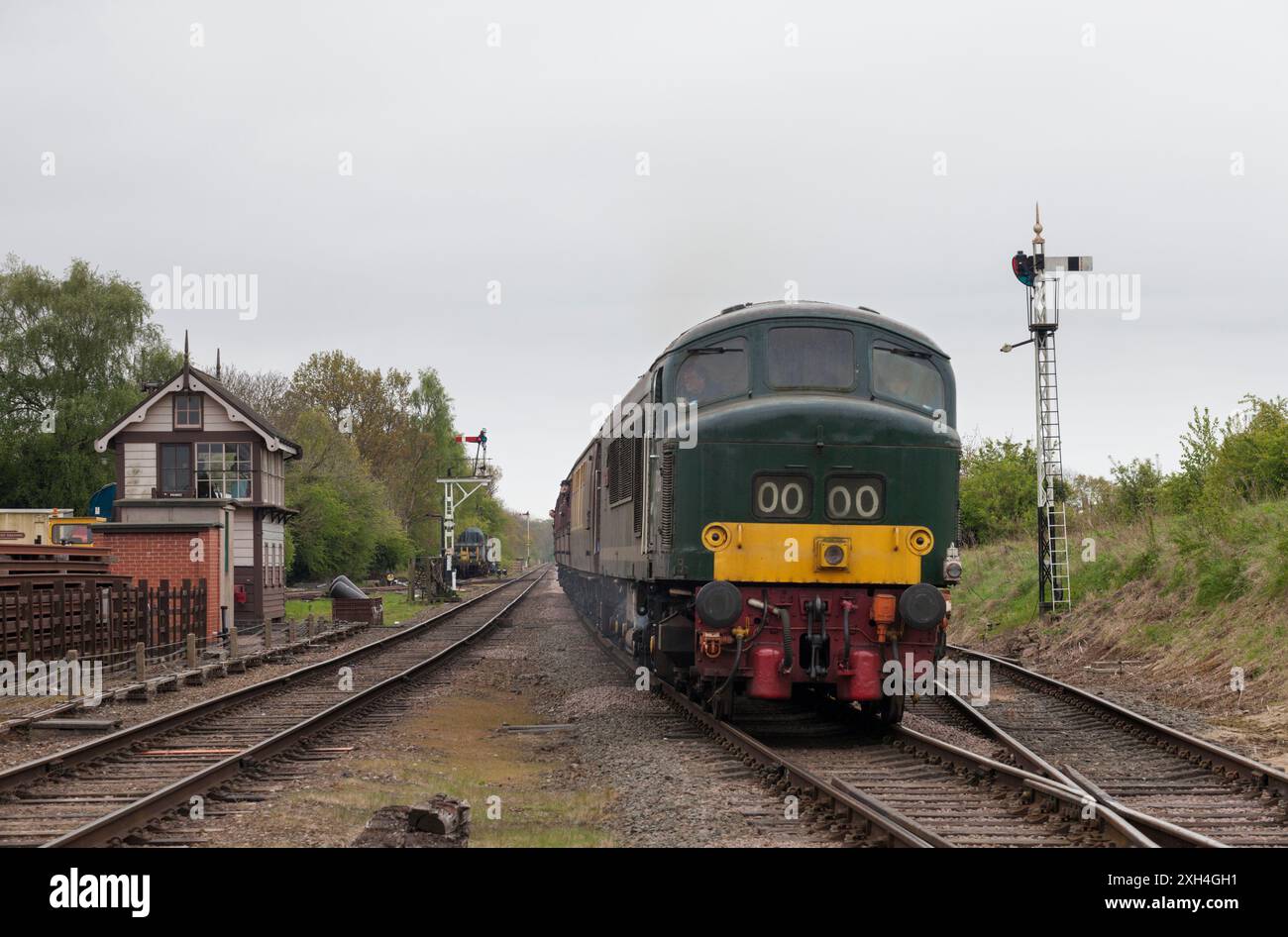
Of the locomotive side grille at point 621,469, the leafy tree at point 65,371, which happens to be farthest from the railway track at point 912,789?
the leafy tree at point 65,371

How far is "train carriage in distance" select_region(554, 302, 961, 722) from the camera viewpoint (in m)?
11.4

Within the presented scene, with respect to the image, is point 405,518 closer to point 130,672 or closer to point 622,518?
point 130,672

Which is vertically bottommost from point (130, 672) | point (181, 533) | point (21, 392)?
point (130, 672)

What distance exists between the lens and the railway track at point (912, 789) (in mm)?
7570

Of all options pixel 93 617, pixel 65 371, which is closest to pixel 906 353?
pixel 93 617

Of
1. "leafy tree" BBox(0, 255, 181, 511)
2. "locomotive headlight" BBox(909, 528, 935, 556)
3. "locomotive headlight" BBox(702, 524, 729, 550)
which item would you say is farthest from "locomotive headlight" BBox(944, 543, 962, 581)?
"leafy tree" BBox(0, 255, 181, 511)

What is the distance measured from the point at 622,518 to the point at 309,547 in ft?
124

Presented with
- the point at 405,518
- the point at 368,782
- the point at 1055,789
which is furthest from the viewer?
the point at 405,518

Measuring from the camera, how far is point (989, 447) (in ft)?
125

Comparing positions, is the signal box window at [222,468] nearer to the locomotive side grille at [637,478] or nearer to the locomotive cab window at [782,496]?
the locomotive side grille at [637,478]

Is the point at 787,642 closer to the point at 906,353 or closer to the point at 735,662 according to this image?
the point at 735,662

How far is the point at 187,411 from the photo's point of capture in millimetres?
34000
